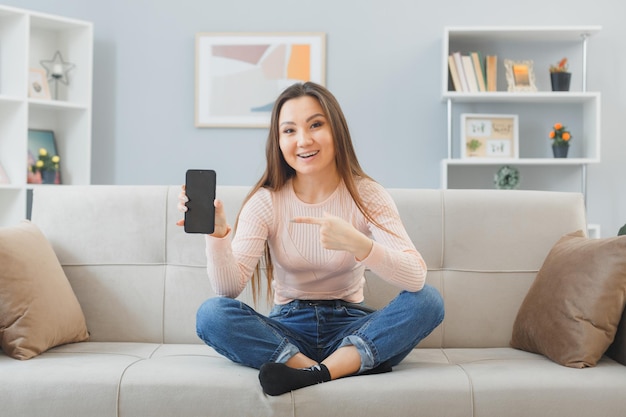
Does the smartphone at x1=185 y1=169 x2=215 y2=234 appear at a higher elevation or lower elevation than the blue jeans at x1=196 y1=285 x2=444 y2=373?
higher

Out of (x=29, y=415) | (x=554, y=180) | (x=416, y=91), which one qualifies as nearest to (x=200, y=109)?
(x=416, y=91)

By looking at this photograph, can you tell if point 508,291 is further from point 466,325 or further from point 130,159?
point 130,159

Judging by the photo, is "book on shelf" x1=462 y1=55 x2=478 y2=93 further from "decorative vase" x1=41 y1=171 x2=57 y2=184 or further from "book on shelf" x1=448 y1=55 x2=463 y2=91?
"decorative vase" x1=41 y1=171 x2=57 y2=184

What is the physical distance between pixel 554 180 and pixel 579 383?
7.91 ft

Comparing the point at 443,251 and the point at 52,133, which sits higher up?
the point at 52,133

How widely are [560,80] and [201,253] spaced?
233 centimetres

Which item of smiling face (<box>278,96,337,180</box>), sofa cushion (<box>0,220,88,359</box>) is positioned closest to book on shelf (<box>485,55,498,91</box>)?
smiling face (<box>278,96,337,180</box>)

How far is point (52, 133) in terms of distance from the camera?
410 cm

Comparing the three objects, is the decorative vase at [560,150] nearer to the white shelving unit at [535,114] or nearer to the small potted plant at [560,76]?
the white shelving unit at [535,114]

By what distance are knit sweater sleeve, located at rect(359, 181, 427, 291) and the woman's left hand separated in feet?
0.17

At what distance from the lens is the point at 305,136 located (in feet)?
6.64

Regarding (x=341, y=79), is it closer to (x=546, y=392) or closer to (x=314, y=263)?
(x=314, y=263)

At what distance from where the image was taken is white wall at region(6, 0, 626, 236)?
4020mm

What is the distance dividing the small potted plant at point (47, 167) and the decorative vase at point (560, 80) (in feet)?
8.26
